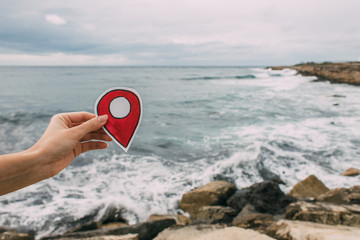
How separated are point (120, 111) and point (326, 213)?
3.10 m

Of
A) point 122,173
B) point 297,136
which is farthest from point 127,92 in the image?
point 297,136

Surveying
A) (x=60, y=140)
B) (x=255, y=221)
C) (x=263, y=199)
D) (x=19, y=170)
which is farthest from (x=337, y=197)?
(x=19, y=170)

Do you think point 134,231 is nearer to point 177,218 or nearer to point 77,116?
point 177,218

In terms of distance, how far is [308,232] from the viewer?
8.77 feet

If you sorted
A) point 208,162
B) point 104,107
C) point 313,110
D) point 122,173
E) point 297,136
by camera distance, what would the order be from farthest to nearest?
point 313,110 < point 297,136 < point 208,162 < point 122,173 < point 104,107

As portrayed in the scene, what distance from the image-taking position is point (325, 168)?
22.7 ft

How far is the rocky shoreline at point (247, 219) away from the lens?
2838mm

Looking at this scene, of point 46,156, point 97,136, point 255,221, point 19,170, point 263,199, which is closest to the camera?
point 19,170

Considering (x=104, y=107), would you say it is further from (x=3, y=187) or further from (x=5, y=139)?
(x=5, y=139)

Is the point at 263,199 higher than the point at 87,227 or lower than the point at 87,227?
higher

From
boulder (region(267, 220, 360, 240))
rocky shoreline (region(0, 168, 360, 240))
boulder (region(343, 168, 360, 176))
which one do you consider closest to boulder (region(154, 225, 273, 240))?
rocky shoreline (region(0, 168, 360, 240))

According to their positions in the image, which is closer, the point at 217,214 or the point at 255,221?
the point at 255,221

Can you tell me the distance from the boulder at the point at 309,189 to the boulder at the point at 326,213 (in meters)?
1.82

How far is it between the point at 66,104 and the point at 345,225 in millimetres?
19643
